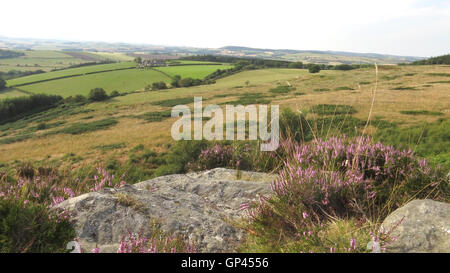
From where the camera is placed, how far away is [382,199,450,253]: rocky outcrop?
227 centimetres

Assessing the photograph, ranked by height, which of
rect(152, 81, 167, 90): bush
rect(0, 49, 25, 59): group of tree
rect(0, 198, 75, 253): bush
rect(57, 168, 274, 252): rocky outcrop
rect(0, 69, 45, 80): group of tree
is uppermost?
rect(0, 49, 25, 59): group of tree

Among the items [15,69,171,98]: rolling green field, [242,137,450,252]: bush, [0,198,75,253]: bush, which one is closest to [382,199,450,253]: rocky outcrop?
[242,137,450,252]: bush

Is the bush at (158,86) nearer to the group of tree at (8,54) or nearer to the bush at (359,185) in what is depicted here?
the bush at (359,185)

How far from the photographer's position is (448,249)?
86.1 inches

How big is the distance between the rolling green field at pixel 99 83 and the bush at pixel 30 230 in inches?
3612

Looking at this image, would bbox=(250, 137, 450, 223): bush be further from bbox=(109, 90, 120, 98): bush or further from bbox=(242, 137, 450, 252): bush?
bbox=(109, 90, 120, 98): bush

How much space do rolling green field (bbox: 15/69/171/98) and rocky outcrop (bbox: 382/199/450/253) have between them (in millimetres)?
92865

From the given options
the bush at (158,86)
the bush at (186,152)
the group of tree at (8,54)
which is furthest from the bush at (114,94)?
the group of tree at (8,54)

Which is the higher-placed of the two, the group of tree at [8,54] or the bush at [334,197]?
the group of tree at [8,54]

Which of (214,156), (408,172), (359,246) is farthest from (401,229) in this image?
(214,156)

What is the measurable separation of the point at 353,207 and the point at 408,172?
3.43 ft

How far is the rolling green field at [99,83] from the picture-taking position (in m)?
89.9

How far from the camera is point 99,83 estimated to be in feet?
317
